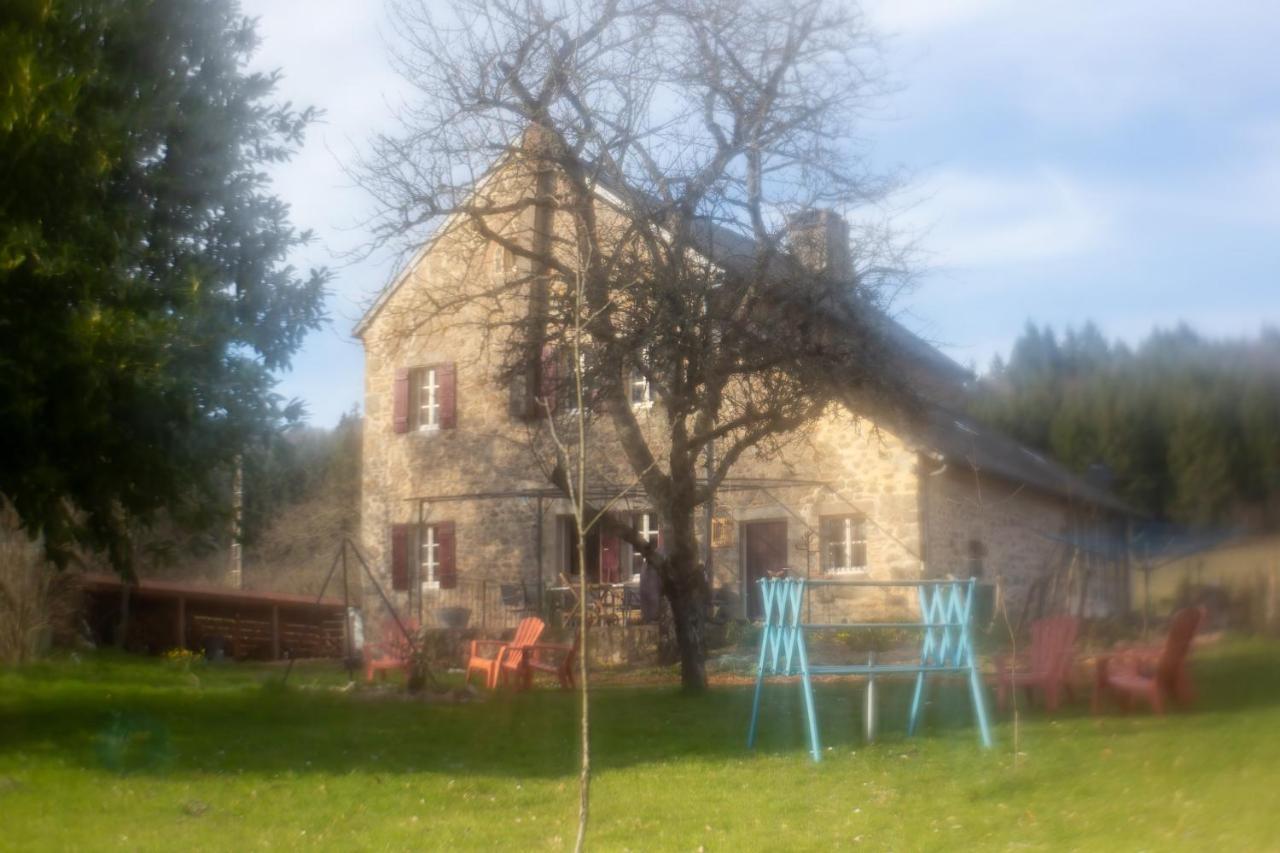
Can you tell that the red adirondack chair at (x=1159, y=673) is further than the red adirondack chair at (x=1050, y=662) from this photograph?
No

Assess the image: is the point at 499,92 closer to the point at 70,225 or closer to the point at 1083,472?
the point at 70,225

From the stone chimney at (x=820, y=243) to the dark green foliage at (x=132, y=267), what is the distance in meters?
4.94

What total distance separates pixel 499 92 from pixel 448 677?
23.1 feet

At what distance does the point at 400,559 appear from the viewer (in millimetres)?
24172

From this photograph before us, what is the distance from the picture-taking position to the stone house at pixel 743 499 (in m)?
15.4

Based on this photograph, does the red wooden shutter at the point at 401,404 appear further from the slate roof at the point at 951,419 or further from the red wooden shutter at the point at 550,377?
the red wooden shutter at the point at 550,377

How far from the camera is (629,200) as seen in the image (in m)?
13.6

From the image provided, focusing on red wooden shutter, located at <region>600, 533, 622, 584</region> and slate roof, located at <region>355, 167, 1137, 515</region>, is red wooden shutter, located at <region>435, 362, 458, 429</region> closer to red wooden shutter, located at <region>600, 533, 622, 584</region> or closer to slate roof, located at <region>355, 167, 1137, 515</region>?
red wooden shutter, located at <region>600, 533, 622, 584</region>

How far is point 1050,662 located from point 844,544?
965 centimetres

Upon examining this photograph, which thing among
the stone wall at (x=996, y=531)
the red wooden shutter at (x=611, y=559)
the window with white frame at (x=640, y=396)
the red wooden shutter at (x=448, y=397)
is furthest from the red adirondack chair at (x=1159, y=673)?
the red wooden shutter at (x=448, y=397)

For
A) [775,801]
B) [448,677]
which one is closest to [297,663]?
→ [448,677]

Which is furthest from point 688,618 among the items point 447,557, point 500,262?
point 447,557

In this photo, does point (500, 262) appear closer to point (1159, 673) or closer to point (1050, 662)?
point (1050, 662)

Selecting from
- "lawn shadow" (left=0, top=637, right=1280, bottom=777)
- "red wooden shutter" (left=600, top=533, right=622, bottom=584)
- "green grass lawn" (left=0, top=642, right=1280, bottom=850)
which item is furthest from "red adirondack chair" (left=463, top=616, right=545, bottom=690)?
"red wooden shutter" (left=600, top=533, right=622, bottom=584)
